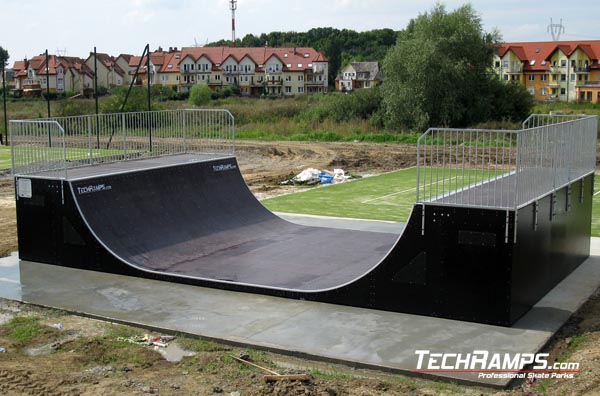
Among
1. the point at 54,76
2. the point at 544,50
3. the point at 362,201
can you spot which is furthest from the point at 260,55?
the point at 362,201

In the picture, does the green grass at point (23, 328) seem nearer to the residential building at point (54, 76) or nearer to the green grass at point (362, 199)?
the green grass at point (362, 199)

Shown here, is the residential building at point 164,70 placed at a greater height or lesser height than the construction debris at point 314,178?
greater

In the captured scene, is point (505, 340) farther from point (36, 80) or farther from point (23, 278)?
point (36, 80)

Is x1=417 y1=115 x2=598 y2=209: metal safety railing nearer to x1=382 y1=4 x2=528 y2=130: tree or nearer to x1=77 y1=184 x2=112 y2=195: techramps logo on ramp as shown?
x1=77 y1=184 x2=112 y2=195: techramps logo on ramp

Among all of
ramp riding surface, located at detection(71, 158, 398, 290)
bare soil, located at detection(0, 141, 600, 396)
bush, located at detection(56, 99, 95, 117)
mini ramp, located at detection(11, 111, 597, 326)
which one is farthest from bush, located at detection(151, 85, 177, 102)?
bare soil, located at detection(0, 141, 600, 396)

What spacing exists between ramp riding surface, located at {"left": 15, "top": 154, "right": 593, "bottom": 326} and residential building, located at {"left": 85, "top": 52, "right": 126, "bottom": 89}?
8771cm

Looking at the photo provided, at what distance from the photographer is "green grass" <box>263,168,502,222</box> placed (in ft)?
53.7

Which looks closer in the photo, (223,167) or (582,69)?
(223,167)

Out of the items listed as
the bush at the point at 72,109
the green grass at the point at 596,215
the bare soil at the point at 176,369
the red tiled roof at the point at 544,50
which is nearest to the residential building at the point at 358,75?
the red tiled roof at the point at 544,50

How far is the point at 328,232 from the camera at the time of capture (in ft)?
44.7

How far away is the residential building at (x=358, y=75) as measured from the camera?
3809 inches

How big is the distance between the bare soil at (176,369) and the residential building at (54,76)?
258 ft

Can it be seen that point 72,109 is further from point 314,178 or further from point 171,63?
point 171,63

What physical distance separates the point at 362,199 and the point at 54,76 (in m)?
79.3
